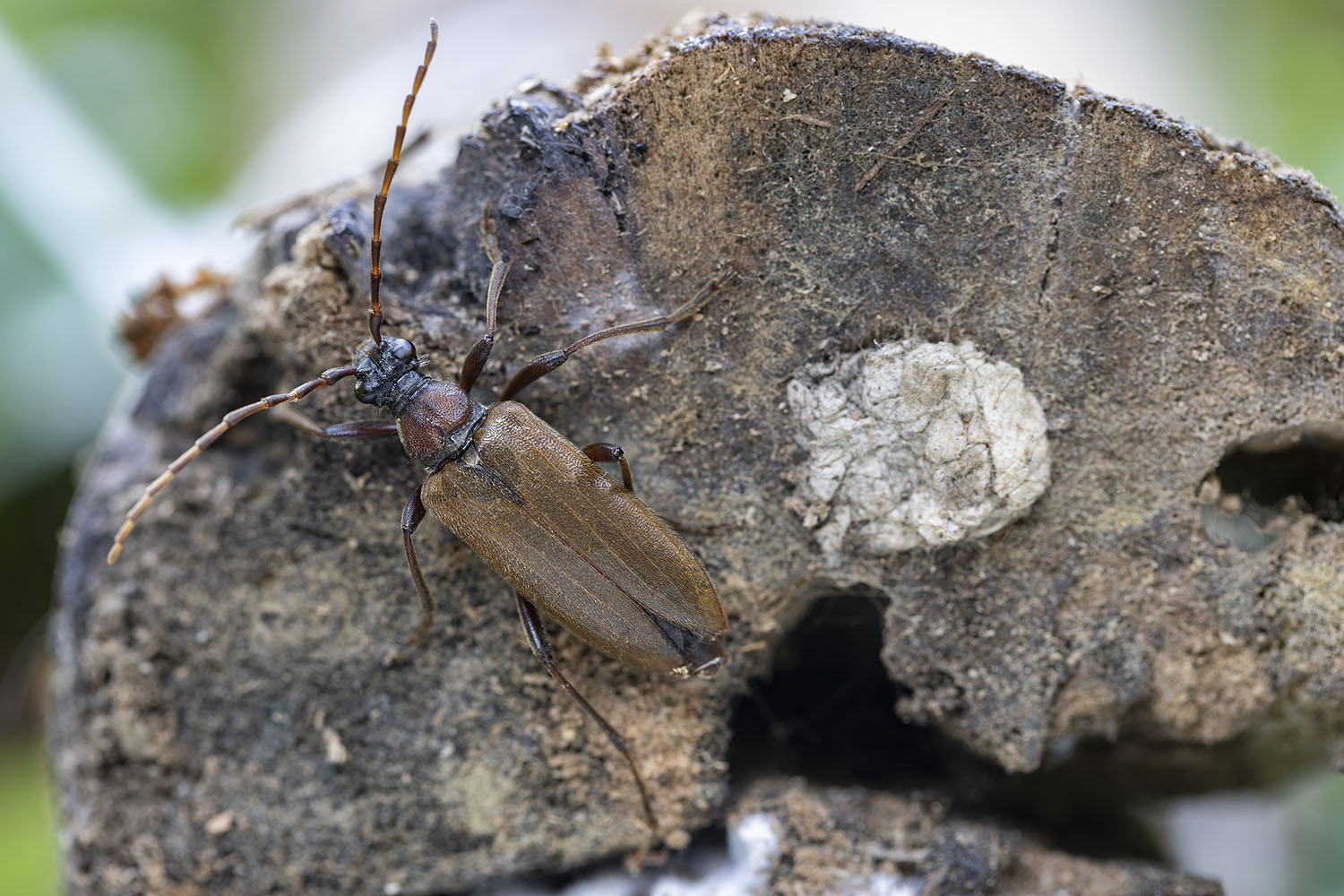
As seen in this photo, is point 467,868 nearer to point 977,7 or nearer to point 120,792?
point 120,792

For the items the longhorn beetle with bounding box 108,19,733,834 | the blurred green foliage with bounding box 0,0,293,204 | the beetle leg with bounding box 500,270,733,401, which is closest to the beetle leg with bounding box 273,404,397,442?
the longhorn beetle with bounding box 108,19,733,834

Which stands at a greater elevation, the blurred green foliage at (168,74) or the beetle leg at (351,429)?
the blurred green foliage at (168,74)

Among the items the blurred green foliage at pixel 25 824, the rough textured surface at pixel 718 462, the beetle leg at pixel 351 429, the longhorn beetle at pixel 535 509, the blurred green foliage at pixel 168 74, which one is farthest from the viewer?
the blurred green foliage at pixel 168 74

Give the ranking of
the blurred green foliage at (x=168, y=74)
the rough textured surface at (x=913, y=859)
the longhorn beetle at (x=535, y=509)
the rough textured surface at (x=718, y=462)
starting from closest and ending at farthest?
the rough textured surface at (x=718, y=462)
the rough textured surface at (x=913, y=859)
the longhorn beetle at (x=535, y=509)
the blurred green foliage at (x=168, y=74)

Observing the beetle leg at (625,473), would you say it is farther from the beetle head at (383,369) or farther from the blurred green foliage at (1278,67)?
the blurred green foliage at (1278,67)

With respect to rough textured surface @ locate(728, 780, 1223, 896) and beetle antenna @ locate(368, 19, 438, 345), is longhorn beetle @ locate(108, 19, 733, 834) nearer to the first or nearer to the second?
beetle antenna @ locate(368, 19, 438, 345)

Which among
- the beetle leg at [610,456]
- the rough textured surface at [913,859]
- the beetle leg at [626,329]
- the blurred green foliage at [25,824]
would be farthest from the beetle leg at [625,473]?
the blurred green foliage at [25,824]
